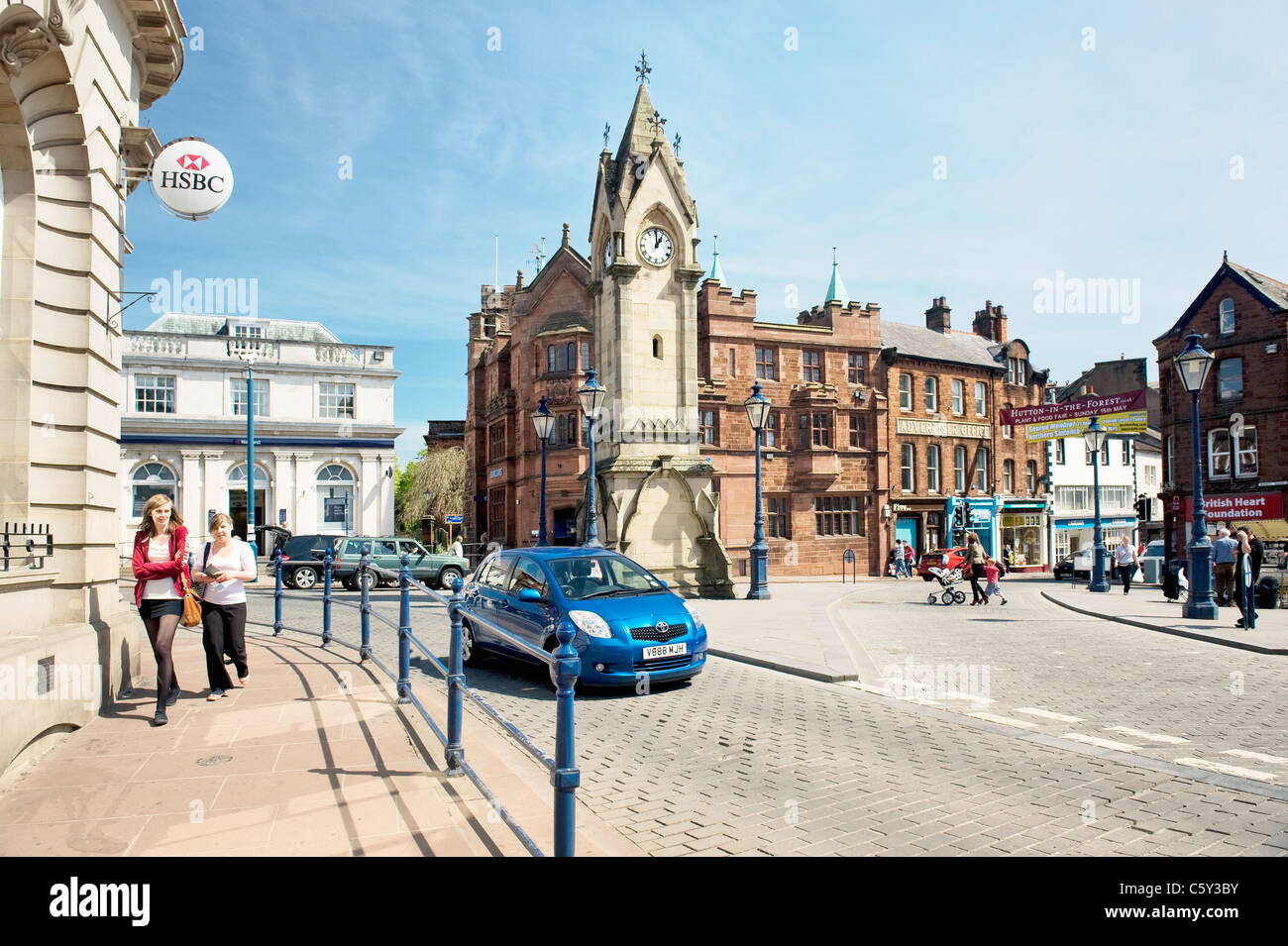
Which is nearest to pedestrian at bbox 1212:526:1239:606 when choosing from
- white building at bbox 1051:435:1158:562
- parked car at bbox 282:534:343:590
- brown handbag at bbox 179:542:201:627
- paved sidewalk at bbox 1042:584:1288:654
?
paved sidewalk at bbox 1042:584:1288:654

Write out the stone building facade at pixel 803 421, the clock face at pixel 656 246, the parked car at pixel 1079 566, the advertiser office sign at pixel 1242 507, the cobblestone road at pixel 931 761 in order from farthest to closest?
1. the stone building facade at pixel 803 421
2. the parked car at pixel 1079 566
3. the advertiser office sign at pixel 1242 507
4. the clock face at pixel 656 246
5. the cobblestone road at pixel 931 761

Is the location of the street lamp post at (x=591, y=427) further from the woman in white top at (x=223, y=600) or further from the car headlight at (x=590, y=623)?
the woman in white top at (x=223, y=600)

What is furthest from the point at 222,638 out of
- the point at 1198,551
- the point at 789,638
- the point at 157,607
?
the point at 1198,551

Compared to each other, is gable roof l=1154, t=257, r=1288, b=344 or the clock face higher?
gable roof l=1154, t=257, r=1288, b=344

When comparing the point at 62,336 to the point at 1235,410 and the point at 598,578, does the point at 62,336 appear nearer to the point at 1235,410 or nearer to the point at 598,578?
the point at 598,578

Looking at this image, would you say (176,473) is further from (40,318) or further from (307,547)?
(40,318)

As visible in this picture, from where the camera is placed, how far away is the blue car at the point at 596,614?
858 centimetres

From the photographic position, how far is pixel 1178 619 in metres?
16.3

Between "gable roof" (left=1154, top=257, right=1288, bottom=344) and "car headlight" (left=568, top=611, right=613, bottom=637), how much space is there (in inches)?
1422

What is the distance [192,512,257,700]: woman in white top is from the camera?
7902mm

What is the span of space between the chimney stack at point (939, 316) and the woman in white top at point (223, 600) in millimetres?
48254


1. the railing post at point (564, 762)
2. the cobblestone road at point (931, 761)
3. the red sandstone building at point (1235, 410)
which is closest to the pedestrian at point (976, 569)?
the cobblestone road at point (931, 761)

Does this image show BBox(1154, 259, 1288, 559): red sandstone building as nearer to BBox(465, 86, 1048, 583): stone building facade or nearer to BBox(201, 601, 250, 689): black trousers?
BBox(465, 86, 1048, 583): stone building facade
